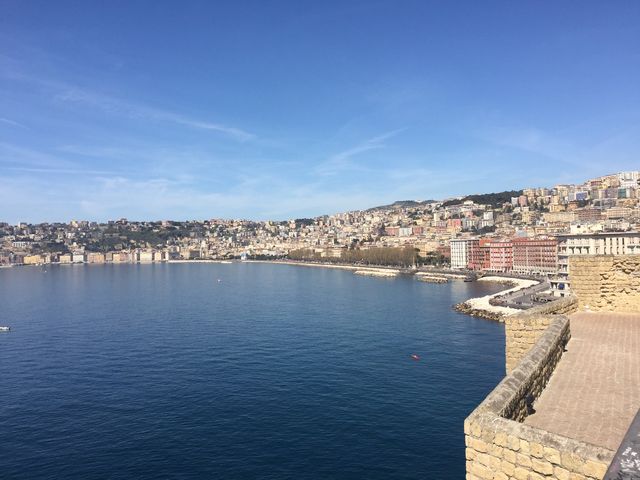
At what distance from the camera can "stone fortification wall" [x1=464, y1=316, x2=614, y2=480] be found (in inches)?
109

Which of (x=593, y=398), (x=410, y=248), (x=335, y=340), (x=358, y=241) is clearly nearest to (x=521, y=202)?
→ (x=358, y=241)

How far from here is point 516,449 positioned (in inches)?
122

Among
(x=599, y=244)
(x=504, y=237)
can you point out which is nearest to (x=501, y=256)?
(x=504, y=237)

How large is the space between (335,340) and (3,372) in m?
17.1

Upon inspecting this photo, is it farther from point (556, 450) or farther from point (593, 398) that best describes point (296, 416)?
point (556, 450)

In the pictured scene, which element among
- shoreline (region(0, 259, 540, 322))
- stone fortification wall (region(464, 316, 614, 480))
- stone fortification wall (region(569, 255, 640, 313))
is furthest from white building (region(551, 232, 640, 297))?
stone fortification wall (region(464, 316, 614, 480))

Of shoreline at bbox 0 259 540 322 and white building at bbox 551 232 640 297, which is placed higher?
white building at bbox 551 232 640 297

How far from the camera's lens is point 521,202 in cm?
16162

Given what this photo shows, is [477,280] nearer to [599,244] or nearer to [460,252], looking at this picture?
[460,252]

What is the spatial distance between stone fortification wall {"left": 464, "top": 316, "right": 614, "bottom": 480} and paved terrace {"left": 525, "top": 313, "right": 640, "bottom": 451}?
0.46m

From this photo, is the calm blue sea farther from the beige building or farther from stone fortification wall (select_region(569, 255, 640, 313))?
the beige building

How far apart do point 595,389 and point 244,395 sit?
16446mm

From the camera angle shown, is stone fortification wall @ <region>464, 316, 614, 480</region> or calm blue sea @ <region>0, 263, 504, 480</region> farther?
calm blue sea @ <region>0, 263, 504, 480</region>

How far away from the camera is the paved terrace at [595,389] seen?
161 inches
